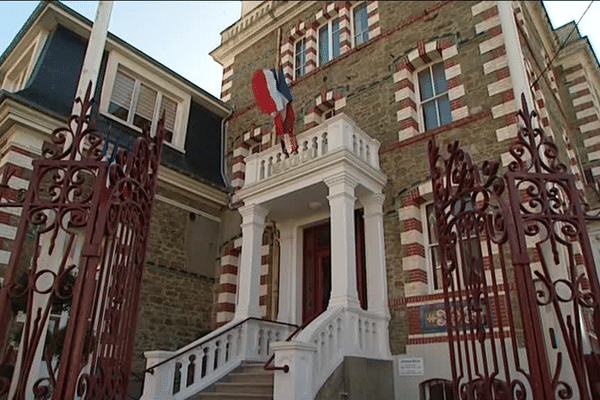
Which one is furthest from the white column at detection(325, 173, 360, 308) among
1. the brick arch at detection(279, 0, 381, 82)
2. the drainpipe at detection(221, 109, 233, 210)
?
the brick arch at detection(279, 0, 381, 82)

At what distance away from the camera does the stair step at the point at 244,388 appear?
6262mm

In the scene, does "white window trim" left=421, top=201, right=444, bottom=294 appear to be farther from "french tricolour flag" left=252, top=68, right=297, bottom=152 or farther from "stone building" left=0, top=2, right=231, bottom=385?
"stone building" left=0, top=2, right=231, bottom=385

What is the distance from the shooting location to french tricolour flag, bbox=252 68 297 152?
9.09m

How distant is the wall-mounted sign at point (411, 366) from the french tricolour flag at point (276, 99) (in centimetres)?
466

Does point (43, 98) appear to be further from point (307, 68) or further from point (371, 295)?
point (371, 295)

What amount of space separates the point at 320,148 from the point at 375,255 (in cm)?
215

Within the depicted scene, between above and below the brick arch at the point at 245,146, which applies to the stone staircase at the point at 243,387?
below

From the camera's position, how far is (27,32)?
1010 centimetres

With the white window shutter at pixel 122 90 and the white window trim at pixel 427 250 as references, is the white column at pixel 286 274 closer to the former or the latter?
the white window trim at pixel 427 250

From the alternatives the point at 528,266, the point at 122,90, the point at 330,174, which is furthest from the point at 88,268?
the point at 122,90

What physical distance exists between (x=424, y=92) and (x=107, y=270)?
8071mm

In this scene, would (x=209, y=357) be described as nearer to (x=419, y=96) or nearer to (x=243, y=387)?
(x=243, y=387)

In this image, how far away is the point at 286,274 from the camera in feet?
31.4

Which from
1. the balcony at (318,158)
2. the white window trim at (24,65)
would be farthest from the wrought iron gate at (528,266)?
the white window trim at (24,65)
